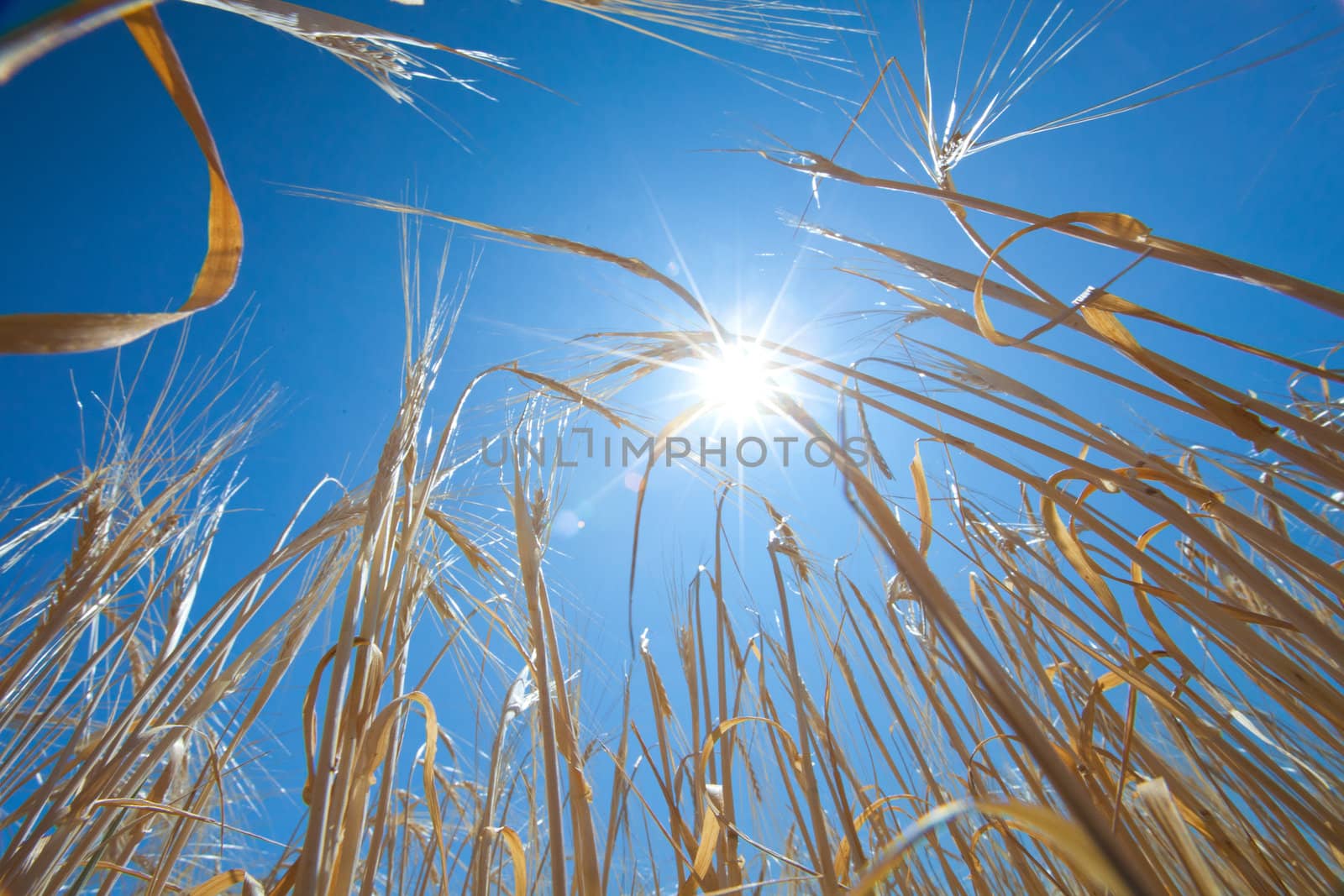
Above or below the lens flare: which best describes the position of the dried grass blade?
below

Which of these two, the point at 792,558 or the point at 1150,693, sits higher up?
the point at 792,558

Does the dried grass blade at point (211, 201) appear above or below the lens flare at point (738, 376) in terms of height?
below

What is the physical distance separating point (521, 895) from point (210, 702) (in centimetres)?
48

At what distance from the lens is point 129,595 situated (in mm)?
1612

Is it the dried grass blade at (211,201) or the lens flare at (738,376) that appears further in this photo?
the lens flare at (738,376)

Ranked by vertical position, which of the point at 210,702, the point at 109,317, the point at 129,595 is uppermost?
the point at 129,595

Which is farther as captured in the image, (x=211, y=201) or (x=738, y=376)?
(x=738, y=376)

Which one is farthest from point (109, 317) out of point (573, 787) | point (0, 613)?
point (0, 613)

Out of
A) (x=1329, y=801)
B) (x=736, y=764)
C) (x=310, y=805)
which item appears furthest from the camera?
(x=736, y=764)

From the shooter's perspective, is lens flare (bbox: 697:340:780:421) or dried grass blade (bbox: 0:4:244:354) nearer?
dried grass blade (bbox: 0:4:244:354)

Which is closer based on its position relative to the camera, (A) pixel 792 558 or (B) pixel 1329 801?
(B) pixel 1329 801

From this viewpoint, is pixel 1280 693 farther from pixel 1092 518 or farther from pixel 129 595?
pixel 129 595

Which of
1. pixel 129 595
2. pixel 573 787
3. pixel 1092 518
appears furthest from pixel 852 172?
pixel 129 595

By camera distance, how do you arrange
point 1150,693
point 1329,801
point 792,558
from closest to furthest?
point 1150,693, point 1329,801, point 792,558
